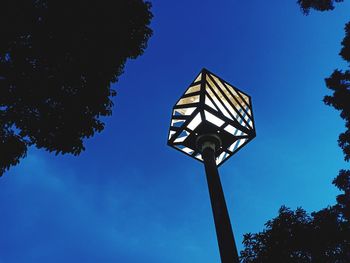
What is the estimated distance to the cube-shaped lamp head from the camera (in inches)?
278

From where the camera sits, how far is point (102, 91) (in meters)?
7.74

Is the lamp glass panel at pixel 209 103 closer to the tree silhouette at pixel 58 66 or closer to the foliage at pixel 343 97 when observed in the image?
the tree silhouette at pixel 58 66

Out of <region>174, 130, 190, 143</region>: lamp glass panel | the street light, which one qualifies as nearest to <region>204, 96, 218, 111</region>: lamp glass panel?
the street light

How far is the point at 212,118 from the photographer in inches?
277

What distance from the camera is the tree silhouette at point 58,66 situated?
628cm

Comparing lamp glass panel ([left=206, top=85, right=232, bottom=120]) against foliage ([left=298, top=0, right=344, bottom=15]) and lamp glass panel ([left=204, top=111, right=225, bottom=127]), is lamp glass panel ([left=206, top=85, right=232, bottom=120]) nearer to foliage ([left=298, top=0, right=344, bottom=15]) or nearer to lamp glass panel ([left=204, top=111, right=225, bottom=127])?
lamp glass panel ([left=204, top=111, right=225, bottom=127])

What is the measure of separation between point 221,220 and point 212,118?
2707 millimetres

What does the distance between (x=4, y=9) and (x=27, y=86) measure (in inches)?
64.2

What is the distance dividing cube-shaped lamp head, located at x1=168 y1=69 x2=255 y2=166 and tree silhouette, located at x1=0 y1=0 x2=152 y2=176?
7.08 ft

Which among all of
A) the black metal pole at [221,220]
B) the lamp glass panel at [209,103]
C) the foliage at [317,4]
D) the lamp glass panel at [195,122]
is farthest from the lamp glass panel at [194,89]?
the foliage at [317,4]

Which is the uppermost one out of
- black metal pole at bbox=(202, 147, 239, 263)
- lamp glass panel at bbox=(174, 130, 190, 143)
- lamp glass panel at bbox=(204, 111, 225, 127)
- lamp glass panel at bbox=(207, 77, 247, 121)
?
lamp glass panel at bbox=(207, 77, 247, 121)

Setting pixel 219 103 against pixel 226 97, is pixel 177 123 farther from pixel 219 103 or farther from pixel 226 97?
pixel 226 97

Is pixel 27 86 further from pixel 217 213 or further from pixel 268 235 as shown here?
pixel 268 235

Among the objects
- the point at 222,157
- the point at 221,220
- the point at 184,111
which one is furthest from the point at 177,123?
the point at 221,220
